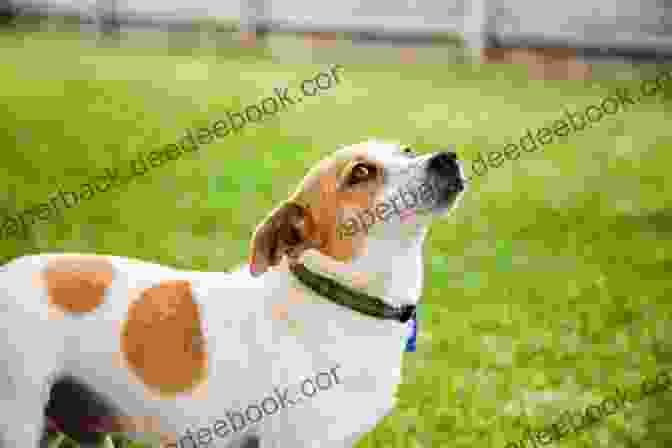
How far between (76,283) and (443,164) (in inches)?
22.5

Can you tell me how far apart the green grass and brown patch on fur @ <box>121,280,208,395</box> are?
0.55m

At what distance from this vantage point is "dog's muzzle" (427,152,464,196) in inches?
52.3

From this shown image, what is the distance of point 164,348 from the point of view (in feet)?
4.37

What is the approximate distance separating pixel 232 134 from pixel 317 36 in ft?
4.67

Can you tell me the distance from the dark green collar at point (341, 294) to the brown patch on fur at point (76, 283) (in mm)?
287

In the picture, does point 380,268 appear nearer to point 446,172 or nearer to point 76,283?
point 446,172

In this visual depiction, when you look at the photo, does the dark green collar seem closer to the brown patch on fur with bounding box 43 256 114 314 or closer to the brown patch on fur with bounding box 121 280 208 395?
the brown patch on fur with bounding box 121 280 208 395

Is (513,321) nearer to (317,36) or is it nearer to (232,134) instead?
(232,134)

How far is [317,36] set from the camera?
5.36 m

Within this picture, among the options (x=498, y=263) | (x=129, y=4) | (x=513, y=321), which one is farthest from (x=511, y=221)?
(x=129, y=4)

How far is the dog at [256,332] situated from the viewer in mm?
1310

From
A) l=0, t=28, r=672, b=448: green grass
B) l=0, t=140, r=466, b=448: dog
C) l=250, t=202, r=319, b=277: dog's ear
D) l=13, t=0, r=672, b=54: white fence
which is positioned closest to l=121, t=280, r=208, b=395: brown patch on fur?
l=0, t=140, r=466, b=448: dog

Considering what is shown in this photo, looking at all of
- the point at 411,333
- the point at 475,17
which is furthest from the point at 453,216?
the point at 475,17

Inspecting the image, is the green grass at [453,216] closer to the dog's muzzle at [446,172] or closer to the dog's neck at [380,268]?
the dog's neck at [380,268]
